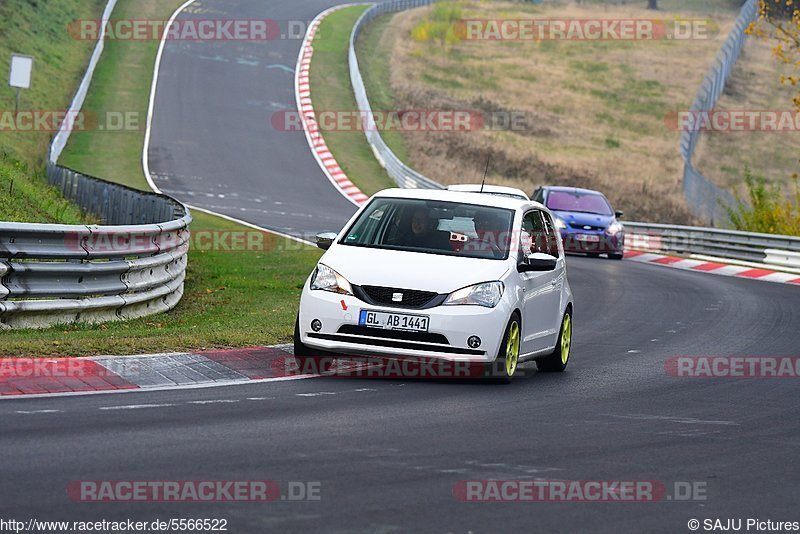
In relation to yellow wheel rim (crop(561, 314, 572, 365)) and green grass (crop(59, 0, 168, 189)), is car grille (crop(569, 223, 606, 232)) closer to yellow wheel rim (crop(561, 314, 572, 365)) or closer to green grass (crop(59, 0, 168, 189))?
green grass (crop(59, 0, 168, 189))

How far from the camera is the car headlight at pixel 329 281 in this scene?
1180cm

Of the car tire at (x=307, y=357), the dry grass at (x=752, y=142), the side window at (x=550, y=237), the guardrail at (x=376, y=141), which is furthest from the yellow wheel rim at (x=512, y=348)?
the dry grass at (x=752, y=142)

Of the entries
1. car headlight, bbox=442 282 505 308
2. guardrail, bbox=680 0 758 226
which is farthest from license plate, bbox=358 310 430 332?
guardrail, bbox=680 0 758 226

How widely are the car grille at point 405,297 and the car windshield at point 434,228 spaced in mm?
830

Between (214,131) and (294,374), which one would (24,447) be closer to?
(294,374)

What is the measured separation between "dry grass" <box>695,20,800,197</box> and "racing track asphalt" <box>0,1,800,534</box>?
1703 inches

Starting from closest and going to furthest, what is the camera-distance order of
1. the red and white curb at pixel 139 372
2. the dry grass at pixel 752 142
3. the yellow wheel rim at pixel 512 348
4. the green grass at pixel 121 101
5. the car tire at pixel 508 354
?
the red and white curb at pixel 139 372
the car tire at pixel 508 354
the yellow wheel rim at pixel 512 348
the green grass at pixel 121 101
the dry grass at pixel 752 142

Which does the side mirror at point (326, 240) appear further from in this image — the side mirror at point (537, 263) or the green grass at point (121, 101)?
the green grass at point (121, 101)

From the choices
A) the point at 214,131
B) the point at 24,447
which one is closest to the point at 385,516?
the point at 24,447

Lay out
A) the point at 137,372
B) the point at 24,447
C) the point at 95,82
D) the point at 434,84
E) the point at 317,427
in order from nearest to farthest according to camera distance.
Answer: the point at 24,447, the point at 317,427, the point at 137,372, the point at 95,82, the point at 434,84

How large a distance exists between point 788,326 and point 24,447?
537 inches

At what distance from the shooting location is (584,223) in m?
31.2

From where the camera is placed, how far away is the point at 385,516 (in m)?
6.80

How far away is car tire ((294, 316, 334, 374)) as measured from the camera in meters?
12.0
